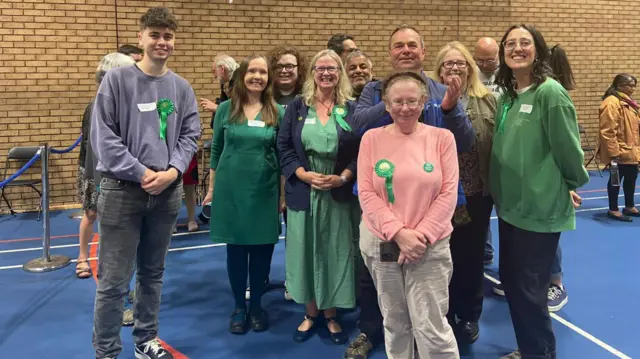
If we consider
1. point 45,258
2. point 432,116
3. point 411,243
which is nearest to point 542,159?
point 432,116

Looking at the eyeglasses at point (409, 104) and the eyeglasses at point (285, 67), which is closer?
the eyeglasses at point (409, 104)

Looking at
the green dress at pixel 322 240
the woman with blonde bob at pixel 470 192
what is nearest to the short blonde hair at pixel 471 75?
the woman with blonde bob at pixel 470 192

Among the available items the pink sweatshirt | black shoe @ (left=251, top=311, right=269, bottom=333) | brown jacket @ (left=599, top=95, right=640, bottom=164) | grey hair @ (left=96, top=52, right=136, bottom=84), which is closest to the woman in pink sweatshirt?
the pink sweatshirt

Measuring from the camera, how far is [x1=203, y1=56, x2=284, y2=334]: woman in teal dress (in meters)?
2.99

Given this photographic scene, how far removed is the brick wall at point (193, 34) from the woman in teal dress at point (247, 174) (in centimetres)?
453

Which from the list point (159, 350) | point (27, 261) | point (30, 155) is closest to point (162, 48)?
point (159, 350)

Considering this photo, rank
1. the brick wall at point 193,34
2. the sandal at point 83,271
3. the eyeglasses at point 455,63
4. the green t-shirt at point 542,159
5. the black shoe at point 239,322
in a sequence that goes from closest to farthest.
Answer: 1. the green t-shirt at point 542,159
2. the eyeglasses at point 455,63
3. the black shoe at point 239,322
4. the sandal at point 83,271
5. the brick wall at point 193,34

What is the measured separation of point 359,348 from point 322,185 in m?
0.94

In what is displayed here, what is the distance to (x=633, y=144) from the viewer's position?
5875mm

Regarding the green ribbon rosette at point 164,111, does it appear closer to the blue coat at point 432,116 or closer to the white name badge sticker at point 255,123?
the white name badge sticker at point 255,123

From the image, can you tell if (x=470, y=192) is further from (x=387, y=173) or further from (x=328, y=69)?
(x=328, y=69)

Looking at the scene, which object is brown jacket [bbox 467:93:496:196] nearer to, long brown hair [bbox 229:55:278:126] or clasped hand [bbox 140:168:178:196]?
long brown hair [bbox 229:55:278:126]

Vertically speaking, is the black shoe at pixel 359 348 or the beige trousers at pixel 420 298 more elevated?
the beige trousers at pixel 420 298

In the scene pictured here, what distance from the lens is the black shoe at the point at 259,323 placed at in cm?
314
